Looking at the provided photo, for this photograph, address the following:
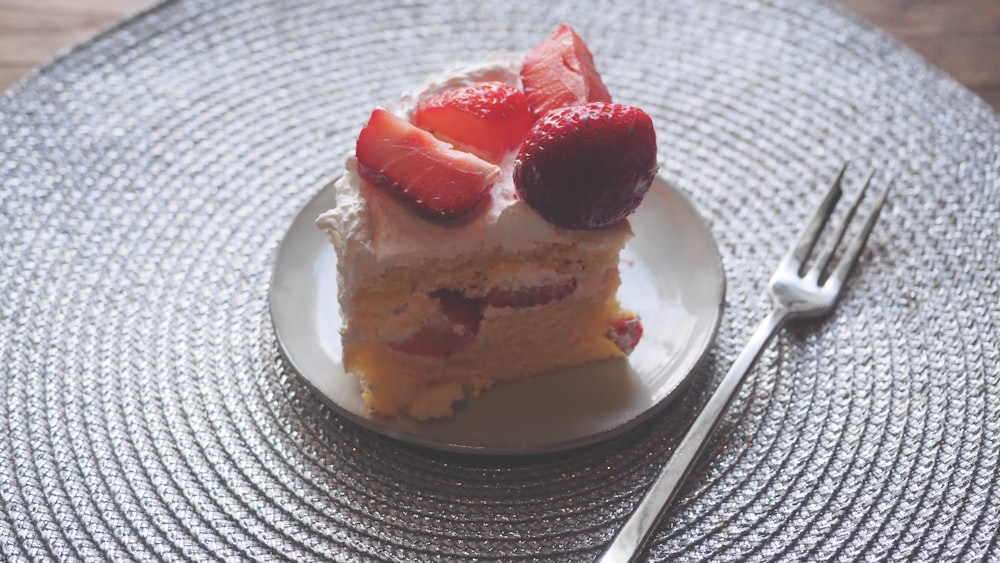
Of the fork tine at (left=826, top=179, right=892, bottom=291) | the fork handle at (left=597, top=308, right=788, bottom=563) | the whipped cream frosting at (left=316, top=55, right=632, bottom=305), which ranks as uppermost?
the whipped cream frosting at (left=316, top=55, right=632, bottom=305)

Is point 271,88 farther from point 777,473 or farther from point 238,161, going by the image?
point 777,473

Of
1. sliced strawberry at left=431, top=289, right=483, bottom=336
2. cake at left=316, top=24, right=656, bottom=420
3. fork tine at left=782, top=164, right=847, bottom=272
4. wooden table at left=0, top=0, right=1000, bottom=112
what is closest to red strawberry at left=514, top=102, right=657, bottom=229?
cake at left=316, top=24, right=656, bottom=420

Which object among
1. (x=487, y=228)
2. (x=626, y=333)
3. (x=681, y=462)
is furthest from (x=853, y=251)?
(x=487, y=228)

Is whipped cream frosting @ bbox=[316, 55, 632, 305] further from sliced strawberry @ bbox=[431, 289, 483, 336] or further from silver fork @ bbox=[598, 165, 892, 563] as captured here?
silver fork @ bbox=[598, 165, 892, 563]

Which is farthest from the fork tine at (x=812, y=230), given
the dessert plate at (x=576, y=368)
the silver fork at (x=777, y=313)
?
the dessert plate at (x=576, y=368)

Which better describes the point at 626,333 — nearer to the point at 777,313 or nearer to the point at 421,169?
the point at 777,313

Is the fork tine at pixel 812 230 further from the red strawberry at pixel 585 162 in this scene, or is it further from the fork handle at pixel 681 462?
the red strawberry at pixel 585 162

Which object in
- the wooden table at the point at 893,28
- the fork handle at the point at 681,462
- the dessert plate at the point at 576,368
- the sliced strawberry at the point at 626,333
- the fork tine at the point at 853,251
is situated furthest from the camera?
the wooden table at the point at 893,28
